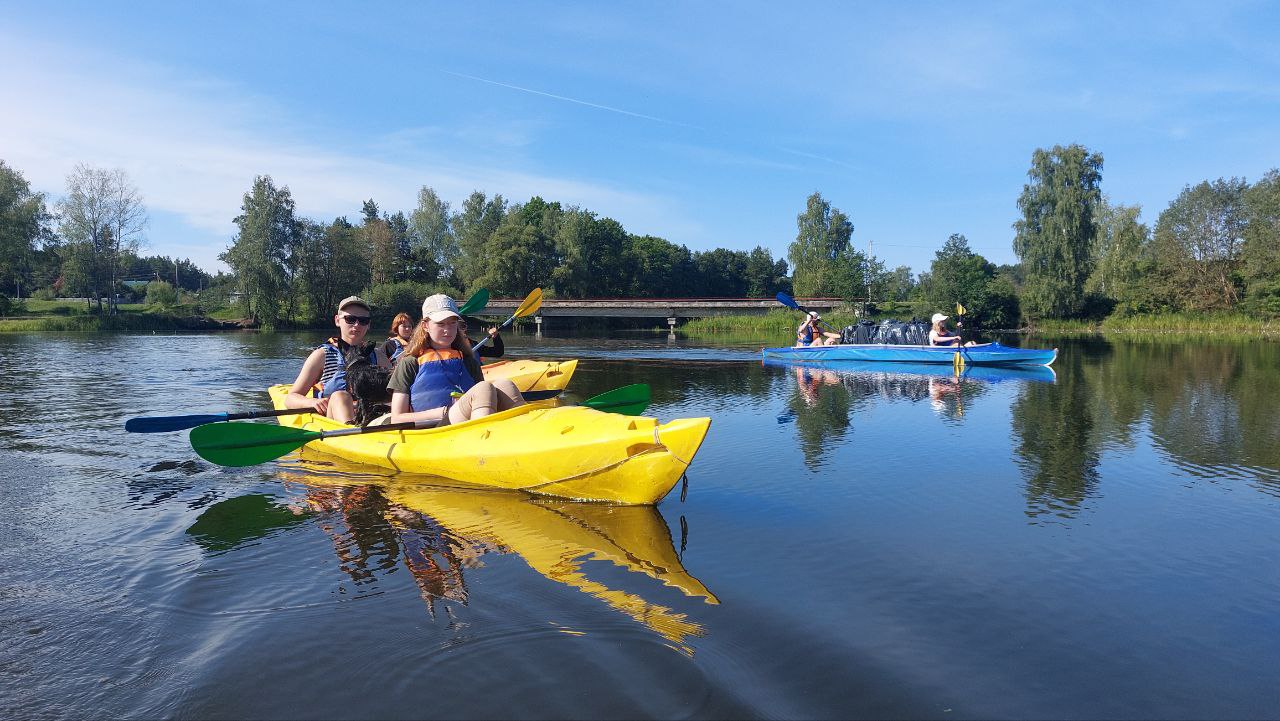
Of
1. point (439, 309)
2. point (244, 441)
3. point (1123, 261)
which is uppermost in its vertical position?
point (1123, 261)

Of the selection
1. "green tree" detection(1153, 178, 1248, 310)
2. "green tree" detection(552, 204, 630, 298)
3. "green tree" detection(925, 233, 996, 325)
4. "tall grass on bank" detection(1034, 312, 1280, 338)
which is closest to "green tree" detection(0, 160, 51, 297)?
"green tree" detection(552, 204, 630, 298)

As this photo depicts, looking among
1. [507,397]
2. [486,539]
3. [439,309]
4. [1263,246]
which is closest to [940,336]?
[507,397]

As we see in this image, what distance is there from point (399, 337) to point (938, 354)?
1664 centimetres

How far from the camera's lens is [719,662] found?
3.87 metres

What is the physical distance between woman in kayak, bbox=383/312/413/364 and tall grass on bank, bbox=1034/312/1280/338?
45343 mm

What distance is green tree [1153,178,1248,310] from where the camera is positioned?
49.8 meters

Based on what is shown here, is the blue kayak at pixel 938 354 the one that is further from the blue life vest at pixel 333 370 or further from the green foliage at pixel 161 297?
the green foliage at pixel 161 297

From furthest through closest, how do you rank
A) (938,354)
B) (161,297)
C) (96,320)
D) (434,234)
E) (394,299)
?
(434,234)
(161,297)
(394,299)
(96,320)
(938,354)

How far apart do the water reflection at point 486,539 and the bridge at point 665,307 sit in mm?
46988

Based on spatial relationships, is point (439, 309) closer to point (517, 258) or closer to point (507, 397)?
point (507, 397)

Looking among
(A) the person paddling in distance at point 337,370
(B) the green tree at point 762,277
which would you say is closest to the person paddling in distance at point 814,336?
(A) the person paddling in distance at point 337,370

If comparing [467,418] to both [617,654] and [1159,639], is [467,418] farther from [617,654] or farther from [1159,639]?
[1159,639]

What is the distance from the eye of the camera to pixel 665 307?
55.7 metres

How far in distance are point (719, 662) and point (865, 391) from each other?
45.3ft
